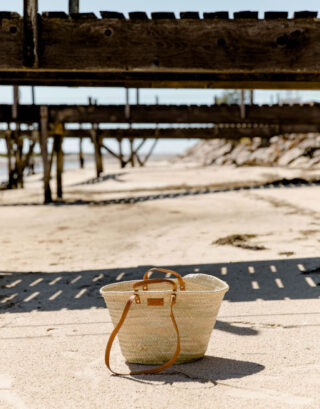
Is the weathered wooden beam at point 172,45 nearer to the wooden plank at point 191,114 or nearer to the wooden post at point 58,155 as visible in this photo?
the wooden plank at point 191,114

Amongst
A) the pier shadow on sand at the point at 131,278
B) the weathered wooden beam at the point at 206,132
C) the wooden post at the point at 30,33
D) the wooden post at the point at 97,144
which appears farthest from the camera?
the wooden post at the point at 97,144

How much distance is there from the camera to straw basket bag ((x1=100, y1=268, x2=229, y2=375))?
3.09 metres

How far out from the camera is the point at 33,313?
14.7ft

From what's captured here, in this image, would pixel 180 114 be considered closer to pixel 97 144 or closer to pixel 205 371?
pixel 97 144

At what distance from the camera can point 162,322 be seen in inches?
123

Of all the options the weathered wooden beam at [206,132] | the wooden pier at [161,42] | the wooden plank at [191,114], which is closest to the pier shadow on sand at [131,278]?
the wooden pier at [161,42]

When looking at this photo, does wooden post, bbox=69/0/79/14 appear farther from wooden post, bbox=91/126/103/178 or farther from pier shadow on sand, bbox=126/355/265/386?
wooden post, bbox=91/126/103/178

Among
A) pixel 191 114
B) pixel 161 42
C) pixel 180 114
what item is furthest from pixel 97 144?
pixel 161 42

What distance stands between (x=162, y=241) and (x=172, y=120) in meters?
8.12

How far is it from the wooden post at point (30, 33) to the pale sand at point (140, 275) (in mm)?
2387

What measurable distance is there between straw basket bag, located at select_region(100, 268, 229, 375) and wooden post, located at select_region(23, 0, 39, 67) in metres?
3.06

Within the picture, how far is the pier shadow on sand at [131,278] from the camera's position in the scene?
477cm

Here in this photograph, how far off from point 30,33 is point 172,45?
1.46 metres

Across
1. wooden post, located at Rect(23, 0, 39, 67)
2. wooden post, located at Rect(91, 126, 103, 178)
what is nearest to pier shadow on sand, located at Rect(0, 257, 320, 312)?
wooden post, located at Rect(23, 0, 39, 67)
